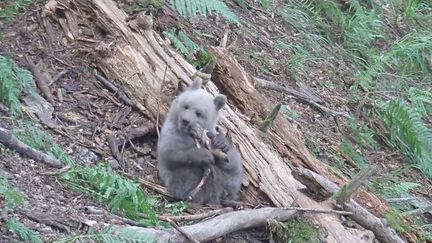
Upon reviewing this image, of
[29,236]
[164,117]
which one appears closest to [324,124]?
[164,117]

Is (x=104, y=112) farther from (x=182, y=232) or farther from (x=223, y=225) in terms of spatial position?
(x=182, y=232)

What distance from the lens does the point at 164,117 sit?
6.46m

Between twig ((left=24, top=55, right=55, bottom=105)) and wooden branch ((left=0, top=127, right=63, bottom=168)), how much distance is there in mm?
931

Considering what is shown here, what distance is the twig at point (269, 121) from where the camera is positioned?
6.35m

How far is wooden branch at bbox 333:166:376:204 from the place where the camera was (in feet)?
18.5

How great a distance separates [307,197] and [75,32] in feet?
8.34

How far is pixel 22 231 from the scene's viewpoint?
14.3 ft

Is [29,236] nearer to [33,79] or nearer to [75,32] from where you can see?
[33,79]

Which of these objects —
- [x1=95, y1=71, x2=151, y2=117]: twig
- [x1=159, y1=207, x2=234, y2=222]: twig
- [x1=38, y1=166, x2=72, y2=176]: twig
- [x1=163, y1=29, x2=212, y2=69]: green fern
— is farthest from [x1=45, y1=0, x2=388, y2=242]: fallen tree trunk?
[x1=38, y1=166, x2=72, y2=176]: twig

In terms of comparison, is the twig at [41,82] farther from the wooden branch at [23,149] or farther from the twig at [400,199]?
the twig at [400,199]

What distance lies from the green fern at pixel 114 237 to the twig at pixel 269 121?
2.01 metres

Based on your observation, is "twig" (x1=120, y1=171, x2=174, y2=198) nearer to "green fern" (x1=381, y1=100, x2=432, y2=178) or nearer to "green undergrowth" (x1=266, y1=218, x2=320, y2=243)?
"green undergrowth" (x1=266, y1=218, x2=320, y2=243)

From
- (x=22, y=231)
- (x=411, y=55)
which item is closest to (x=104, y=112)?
(x=22, y=231)

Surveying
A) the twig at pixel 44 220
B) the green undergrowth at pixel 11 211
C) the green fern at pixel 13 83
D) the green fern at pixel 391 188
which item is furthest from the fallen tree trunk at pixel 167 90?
the green undergrowth at pixel 11 211
